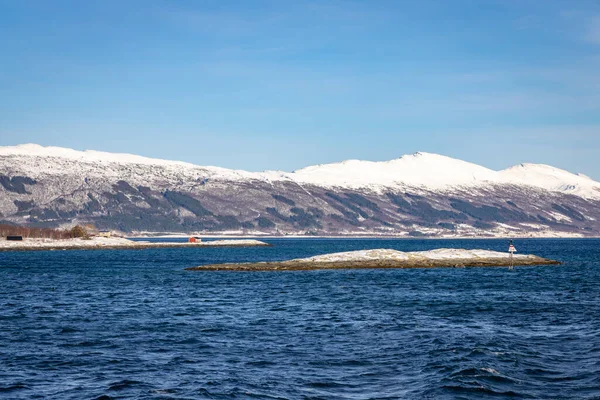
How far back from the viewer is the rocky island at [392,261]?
11950cm

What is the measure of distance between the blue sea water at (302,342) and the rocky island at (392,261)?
3401 centimetres

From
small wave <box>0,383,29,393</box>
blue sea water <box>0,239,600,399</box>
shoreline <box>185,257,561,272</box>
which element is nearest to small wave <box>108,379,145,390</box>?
blue sea water <box>0,239,600,399</box>

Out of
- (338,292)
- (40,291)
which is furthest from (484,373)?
(40,291)

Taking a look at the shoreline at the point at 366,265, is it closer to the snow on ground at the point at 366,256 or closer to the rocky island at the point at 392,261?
the rocky island at the point at 392,261

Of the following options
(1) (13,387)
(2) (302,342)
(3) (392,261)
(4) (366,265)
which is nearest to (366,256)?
(3) (392,261)

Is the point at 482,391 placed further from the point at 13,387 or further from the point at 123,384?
the point at 13,387

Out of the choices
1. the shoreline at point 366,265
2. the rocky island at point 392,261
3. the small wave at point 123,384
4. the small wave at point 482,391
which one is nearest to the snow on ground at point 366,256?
the rocky island at point 392,261

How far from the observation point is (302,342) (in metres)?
44.8

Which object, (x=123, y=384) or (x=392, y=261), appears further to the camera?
(x=392, y=261)

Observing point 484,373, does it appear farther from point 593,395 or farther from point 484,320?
point 484,320

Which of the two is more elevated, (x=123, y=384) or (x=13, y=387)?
(x=123, y=384)

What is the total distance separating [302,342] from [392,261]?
8015cm

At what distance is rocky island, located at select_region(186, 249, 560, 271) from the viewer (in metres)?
120

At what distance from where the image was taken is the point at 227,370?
36531 mm
